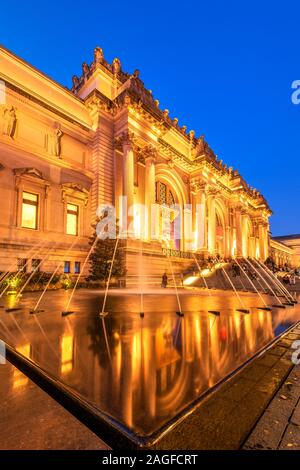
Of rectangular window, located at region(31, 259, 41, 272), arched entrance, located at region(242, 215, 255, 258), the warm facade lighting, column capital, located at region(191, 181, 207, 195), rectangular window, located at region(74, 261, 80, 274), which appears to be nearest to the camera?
the warm facade lighting

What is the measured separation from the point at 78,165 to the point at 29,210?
612 cm

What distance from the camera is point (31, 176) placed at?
1723 centimetres

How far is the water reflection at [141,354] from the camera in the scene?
76.6 inches

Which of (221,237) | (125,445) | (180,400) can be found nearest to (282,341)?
(180,400)

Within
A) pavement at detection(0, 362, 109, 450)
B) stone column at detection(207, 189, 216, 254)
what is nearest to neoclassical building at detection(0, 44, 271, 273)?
stone column at detection(207, 189, 216, 254)

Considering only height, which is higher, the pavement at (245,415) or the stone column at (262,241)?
the stone column at (262,241)

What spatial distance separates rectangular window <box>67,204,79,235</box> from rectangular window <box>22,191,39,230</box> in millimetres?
2734

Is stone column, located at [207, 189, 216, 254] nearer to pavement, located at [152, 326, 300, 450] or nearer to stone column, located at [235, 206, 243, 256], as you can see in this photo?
stone column, located at [235, 206, 243, 256]

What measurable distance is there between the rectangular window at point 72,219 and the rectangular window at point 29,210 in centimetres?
273

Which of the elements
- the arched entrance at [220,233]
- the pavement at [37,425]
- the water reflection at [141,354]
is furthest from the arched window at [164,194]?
the pavement at [37,425]

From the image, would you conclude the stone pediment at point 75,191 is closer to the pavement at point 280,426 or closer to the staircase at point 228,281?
the staircase at point 228,281

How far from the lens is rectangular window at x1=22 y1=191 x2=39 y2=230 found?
17.2 meters
